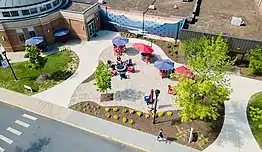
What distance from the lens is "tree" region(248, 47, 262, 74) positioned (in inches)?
993

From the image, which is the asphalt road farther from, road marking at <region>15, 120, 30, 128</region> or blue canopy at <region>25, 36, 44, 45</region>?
blue canopy at <region>25, 36, 44, 45</region>

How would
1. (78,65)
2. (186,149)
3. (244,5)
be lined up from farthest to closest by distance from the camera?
(244,5), (78,65), (186,149)

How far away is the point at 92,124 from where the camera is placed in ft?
71.9

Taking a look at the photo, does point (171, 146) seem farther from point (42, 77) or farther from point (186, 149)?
point (42, 77)

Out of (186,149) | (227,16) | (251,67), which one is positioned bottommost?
(186,149)

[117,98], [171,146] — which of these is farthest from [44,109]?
[171,146]

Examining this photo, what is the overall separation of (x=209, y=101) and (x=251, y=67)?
10.2 meters

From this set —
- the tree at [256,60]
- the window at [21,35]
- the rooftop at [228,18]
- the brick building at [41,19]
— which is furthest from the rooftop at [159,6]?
the window at [21,35]

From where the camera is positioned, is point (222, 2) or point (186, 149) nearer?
point (186, 149)

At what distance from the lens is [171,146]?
64.4ft

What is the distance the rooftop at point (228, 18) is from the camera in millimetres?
29697

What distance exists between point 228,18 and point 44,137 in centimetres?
2831

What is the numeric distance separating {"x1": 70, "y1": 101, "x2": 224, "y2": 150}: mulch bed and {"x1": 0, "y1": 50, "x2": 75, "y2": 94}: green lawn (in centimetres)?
659

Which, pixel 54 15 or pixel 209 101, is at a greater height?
pixel 54 15
